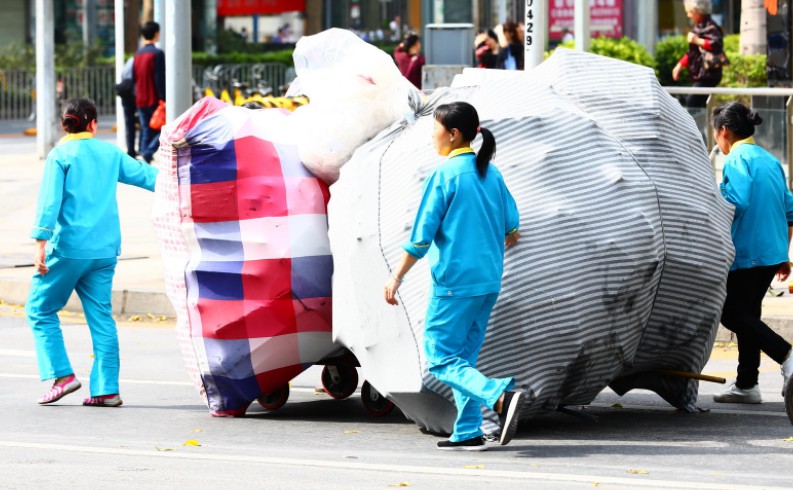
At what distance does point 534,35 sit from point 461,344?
6392 millimetres

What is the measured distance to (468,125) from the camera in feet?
21.5

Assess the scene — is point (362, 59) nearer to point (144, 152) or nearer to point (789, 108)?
point (789, 108)

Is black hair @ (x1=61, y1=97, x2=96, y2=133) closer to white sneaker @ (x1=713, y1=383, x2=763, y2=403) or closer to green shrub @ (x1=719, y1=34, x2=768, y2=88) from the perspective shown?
white sneaker @ (x1=713, y1=383, x2=763, y2=403)

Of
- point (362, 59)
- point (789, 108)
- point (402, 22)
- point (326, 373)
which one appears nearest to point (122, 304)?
point (326, 373)

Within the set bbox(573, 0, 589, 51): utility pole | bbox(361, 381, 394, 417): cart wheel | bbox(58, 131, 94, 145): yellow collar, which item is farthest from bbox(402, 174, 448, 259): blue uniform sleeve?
bbox(573, 0, 589, 51): utility pole

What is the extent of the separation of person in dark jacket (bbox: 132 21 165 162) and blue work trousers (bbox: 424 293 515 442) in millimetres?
13353

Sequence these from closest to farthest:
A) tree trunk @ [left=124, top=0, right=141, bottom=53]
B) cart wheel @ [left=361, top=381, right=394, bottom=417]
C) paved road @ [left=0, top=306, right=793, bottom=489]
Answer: paved road @ [left=0, top=306, right=793, bottom=489], cart wheel @ [left=361, top=381, right=394, bottom=417], tree trunk @ [left=124, top=0, right=141, bottom=53]

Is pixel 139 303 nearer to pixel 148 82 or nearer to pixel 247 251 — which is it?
pixel 247 251

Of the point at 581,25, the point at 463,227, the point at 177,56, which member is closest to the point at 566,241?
the point at 463,227

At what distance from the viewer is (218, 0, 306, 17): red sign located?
41.1 meters

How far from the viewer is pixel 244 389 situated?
7.51m

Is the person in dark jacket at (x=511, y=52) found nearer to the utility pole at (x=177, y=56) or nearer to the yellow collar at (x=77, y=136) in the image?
the utility pole at (x=177, y=56)

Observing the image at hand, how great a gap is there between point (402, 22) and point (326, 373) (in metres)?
33.1

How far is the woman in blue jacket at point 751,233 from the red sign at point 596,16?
18.0m
